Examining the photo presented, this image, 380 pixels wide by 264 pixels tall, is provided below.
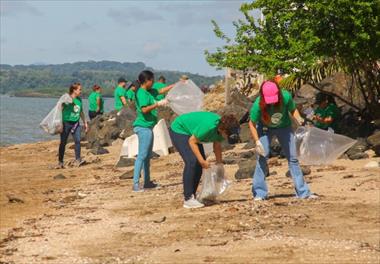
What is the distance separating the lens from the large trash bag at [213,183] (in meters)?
9.36

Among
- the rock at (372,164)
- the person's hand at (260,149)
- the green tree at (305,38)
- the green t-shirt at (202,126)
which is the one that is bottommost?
the rock at (372,164)

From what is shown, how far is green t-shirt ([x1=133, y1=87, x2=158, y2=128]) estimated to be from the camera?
11062 mm

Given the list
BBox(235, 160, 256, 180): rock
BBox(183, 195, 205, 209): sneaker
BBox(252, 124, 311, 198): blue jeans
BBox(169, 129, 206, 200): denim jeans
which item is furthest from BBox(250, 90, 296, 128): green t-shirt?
BBox(235, 160, 256, 180): rock

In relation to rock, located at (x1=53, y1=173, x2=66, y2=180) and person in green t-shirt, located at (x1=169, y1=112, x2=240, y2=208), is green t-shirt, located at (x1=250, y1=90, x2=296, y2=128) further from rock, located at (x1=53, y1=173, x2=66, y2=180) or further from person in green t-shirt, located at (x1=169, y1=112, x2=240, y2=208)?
rock, located at (x1=53, y1=173, x2=66, y2=180)

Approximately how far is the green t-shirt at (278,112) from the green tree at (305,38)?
216 inches

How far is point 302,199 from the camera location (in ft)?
30.7

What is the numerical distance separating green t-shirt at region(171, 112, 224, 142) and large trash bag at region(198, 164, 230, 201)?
1.90ft

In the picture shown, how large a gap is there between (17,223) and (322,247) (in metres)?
4.22

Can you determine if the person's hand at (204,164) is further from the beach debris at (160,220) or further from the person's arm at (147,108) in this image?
the person's arm at (147,108)

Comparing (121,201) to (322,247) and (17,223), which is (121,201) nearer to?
(17,223)

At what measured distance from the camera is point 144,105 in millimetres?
11055

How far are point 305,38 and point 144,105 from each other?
492 centimetres

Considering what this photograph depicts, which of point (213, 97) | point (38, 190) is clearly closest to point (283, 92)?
point (38, 190)

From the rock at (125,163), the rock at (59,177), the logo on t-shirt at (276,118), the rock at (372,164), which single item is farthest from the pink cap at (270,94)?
the rock at (125,163)
